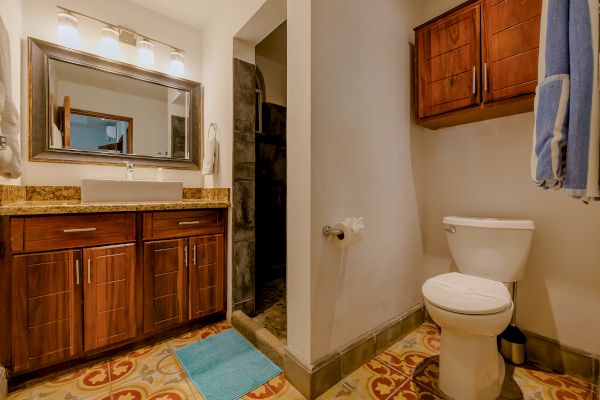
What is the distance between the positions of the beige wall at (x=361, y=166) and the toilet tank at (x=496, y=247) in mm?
365

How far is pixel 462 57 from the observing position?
4.82ft

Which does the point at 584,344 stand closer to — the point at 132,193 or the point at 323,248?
the point at 323,248

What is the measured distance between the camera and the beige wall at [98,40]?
5.46ft

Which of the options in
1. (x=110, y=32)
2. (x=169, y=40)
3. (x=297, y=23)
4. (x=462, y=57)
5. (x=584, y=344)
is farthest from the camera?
(x=169, y=40)

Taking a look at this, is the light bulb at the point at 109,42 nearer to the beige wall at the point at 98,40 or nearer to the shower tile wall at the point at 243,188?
the beige wall at the point at 98,40

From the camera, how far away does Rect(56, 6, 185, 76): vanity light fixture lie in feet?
5.66

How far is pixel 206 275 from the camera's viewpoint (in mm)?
1819

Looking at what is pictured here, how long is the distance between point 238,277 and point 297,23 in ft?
5.23

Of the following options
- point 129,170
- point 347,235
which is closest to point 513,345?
point 347,235

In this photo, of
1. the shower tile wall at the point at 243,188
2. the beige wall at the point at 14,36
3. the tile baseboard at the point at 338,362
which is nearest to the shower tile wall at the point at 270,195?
the shower tile wall at the point at 243,188

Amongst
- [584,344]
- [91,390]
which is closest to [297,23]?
[91,390]

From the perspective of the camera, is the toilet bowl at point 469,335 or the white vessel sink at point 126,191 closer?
the toilet bowl at point 469,335

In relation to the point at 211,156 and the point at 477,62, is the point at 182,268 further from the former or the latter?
the point at 477,62

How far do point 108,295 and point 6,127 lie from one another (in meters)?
0.93
